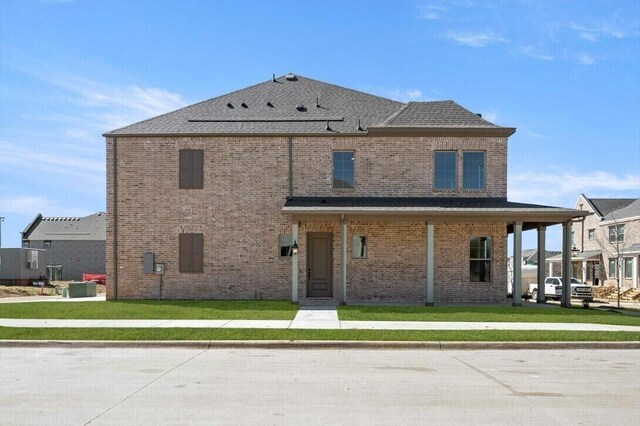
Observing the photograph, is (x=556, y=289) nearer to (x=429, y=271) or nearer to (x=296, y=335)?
(x=429, y=271)

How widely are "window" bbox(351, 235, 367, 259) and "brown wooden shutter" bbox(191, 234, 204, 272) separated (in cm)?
578

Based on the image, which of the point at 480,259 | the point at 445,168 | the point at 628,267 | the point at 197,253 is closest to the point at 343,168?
the point at 445,168

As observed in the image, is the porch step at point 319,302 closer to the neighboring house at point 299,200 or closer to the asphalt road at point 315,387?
the neighboring house at point 299,200

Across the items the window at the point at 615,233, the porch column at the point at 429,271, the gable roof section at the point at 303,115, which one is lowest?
the porch column at the point at 429,271

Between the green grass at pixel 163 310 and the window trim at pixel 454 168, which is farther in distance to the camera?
the window trim at pixel 454 168

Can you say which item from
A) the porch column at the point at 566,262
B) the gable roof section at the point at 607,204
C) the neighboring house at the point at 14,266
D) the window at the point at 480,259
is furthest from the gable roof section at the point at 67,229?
the gable roof section at the point at 607,204

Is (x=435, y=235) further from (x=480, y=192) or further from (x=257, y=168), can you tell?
(x=257, y=168)

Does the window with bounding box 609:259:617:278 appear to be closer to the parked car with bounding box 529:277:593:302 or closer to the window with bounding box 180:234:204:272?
the parked car with bounding box 529:277:593:302

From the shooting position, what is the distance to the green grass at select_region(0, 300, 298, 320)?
1683 centimetres

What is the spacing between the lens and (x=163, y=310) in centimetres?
1841

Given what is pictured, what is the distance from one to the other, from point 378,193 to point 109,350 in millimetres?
12880

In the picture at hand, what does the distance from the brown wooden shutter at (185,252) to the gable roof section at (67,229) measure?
36.5 m

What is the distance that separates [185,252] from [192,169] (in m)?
3.21

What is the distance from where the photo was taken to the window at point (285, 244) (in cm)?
2222
